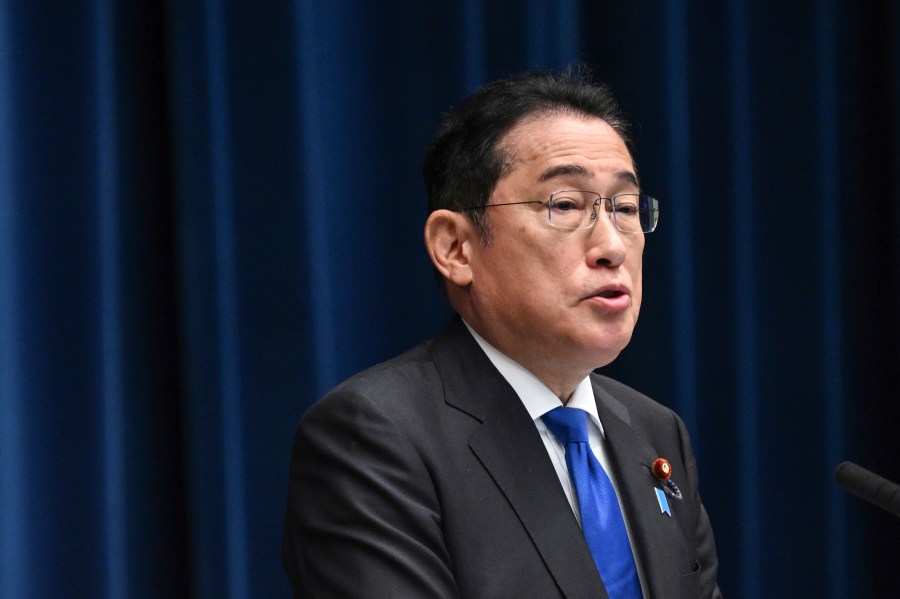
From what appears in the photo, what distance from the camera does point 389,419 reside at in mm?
1322

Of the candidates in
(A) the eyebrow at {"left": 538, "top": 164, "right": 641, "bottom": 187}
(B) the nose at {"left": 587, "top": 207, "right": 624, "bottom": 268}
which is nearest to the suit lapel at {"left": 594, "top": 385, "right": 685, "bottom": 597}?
(B) the nose at {"left": 587, "top": 207, "right": 624, "bottom": 268}

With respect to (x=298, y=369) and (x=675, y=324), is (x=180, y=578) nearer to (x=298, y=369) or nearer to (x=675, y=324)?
(x=298, y=369)

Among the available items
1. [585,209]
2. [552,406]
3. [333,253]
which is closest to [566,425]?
[552,406]

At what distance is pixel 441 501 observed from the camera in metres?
1.31

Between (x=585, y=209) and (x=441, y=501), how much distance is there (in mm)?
444

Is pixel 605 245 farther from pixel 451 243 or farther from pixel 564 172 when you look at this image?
pixel 451 243

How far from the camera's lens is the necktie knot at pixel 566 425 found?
1457 mm

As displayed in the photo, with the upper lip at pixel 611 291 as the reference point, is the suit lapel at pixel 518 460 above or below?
below

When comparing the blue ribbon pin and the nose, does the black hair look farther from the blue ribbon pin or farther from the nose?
the blue ribbon pin

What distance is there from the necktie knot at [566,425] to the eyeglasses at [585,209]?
0.25 metres

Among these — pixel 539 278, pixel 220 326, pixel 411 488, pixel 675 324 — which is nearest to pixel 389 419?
pixel 411 488

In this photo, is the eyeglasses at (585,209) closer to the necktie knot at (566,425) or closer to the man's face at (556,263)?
the man's face at (556,263)

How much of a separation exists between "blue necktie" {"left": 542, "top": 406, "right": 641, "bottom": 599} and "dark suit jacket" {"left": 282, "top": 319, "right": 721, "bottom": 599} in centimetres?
4

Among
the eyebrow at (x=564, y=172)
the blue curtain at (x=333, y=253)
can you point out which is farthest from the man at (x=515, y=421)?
the blue curtain at (x=333, y=253)
